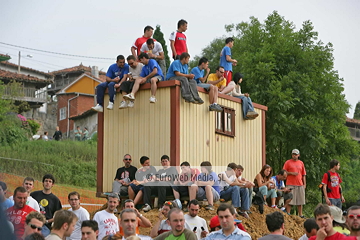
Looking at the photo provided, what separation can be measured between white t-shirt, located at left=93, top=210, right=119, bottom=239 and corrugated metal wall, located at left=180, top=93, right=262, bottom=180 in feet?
15.7

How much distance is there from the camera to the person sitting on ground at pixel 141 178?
41.8 feet

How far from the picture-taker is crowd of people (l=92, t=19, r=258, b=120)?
13.6 m

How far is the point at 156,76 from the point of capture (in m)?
13.7

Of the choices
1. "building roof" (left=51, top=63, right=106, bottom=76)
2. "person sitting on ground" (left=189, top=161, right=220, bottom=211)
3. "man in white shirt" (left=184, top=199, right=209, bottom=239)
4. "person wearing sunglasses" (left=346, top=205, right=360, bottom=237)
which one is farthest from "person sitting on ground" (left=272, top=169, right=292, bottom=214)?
"building roof" (left=51, top=63, right=106, bottom=76)

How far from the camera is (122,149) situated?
14539 millimetres

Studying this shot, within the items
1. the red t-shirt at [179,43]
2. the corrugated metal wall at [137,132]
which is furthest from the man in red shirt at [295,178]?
the red t-shirt at [179,43]

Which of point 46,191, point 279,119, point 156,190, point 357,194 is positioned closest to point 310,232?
point 46,191

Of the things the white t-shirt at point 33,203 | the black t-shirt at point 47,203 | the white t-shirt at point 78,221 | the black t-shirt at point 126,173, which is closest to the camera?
the white t-shirt at point 33,203

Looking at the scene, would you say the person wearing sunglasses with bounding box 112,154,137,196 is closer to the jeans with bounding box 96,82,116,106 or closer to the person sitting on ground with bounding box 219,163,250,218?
the jeans with bounding box 96,82,116,106

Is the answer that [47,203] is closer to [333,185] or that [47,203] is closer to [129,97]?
[129,97]

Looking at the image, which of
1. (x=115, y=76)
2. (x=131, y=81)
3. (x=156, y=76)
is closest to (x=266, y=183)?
(x=156, y=76)

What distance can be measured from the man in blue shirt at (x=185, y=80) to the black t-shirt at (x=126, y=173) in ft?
6.80

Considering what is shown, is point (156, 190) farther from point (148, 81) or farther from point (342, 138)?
point (342, 138)

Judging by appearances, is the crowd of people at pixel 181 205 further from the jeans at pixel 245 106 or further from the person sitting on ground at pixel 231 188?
the jeans at pixel 245 106
